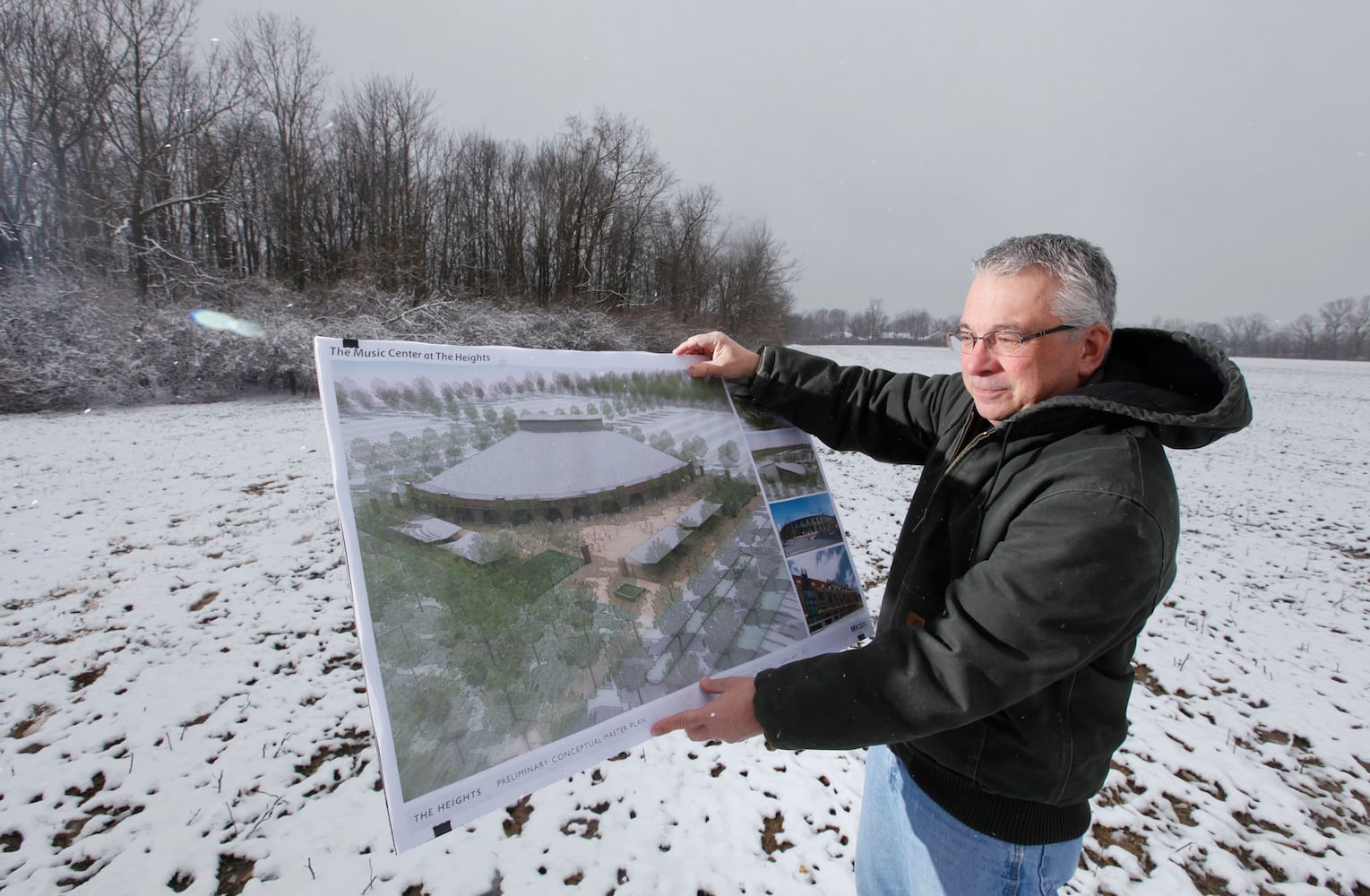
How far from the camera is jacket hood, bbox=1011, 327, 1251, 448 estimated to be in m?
1.14

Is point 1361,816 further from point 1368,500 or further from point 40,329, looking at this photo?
point 40,329

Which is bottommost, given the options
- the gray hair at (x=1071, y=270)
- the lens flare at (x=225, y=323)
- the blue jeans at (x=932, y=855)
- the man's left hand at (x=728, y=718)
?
the blue jeans at (x=932, y=855)

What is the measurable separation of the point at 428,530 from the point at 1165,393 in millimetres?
1738

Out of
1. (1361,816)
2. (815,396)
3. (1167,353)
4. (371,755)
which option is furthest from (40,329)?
(1361,816)

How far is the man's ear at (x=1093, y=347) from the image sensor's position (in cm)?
131

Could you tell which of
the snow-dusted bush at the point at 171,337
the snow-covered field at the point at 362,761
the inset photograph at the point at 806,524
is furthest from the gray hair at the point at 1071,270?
the snow-dusted bush at the point at 171,337

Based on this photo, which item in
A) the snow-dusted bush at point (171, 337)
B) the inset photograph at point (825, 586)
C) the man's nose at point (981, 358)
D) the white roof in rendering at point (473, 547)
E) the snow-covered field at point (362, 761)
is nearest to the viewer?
the man's nose at point (981, 358)

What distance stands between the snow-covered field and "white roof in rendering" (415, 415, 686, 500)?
2518mm

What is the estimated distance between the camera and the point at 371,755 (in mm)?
3838

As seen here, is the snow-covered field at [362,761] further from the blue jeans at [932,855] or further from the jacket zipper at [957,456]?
the jacket zipper at [957,456]

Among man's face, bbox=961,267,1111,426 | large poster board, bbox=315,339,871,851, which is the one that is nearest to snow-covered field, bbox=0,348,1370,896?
large poster board, bbox=315,339,871,851

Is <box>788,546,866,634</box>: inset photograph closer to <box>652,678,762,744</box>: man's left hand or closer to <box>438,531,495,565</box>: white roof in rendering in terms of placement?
<box>652,678,762,744</box>: man's left hand

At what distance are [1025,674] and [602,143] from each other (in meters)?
39.8

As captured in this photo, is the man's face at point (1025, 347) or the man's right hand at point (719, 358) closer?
the man's face at point (1025, 347)
